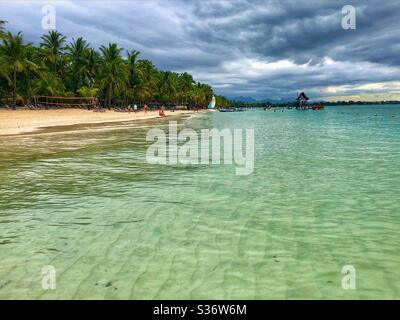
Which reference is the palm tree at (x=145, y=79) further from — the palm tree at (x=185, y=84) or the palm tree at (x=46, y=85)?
the palm tree at (x=185, y=84)

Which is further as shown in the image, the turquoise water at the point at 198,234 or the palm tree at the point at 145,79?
the palm tree at the point at 145,79

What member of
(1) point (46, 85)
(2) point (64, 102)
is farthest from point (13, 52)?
(2) point (64, 102)

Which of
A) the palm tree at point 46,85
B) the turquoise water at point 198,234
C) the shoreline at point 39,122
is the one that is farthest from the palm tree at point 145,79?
the turquoise water at point 198,234

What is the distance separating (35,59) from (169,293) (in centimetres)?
6907

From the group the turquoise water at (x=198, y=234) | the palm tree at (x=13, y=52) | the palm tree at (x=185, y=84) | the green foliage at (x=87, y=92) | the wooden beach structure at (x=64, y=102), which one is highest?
the palm tree at (x=185, y=84)

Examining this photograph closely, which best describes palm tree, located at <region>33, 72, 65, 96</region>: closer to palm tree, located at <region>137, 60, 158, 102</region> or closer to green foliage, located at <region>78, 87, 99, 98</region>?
green foliage, located at <region>78, 87, 99, 98</region>

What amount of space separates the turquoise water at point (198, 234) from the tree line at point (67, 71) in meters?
41.0

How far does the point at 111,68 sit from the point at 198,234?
6961 centimetres

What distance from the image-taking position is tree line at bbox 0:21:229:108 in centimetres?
5415

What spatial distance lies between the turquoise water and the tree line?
41.0 meters

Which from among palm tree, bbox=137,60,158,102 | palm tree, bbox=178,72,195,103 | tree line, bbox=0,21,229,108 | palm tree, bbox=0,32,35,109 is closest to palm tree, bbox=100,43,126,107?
tree line, bbox=0,21,229,108

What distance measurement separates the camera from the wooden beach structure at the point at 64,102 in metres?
64.6

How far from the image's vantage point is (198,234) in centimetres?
644
